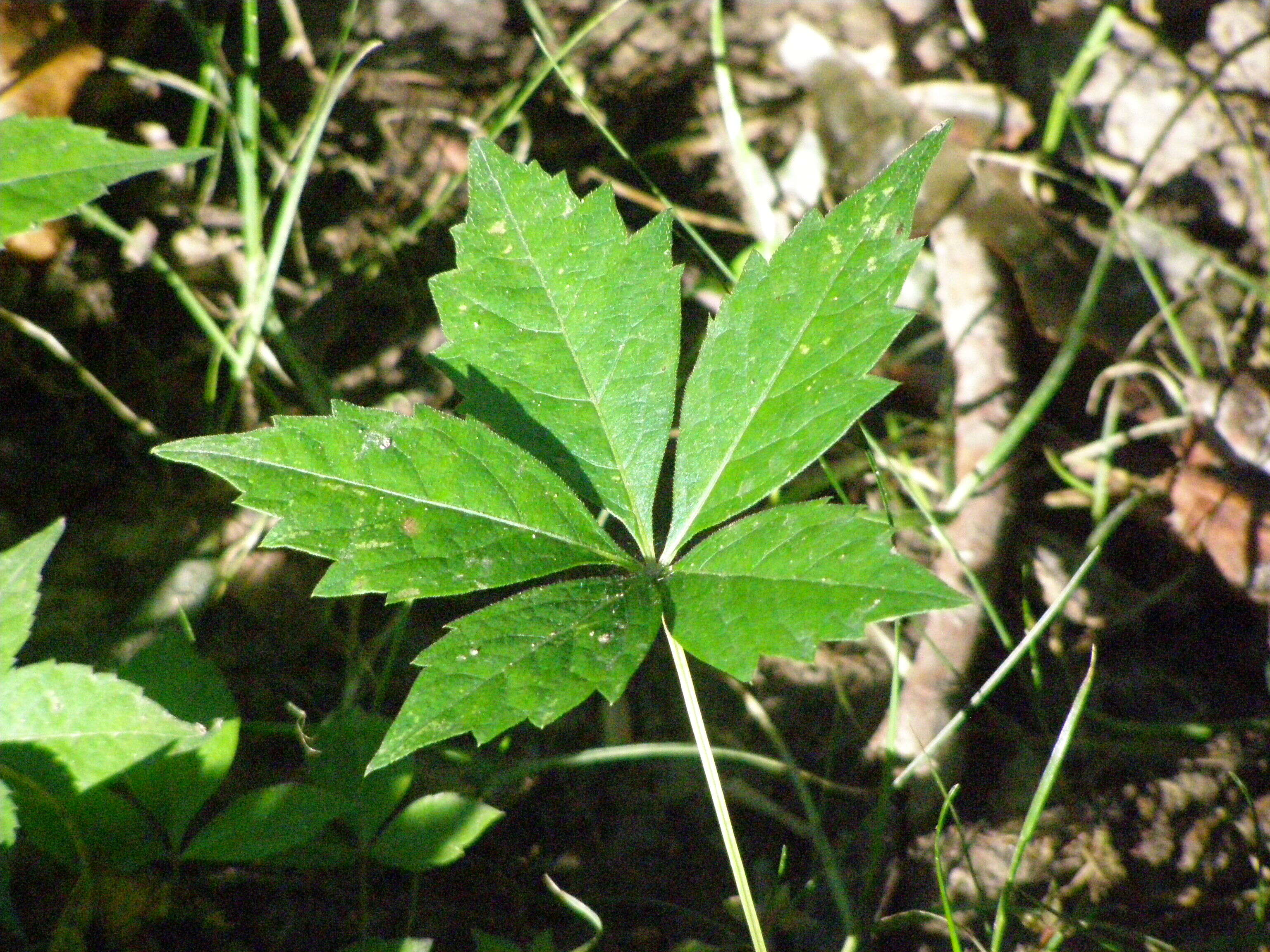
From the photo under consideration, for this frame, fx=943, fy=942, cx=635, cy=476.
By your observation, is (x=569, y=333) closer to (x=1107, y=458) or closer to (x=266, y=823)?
(x=266, y=823)

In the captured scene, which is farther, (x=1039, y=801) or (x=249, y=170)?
(x=249, y=170)

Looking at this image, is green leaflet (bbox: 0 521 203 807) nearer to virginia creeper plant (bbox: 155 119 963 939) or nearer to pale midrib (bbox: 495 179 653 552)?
virginia creeper plant (bbox: 155 119 963 939)

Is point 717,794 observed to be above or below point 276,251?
below

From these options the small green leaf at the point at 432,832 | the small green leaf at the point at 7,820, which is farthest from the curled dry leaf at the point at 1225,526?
the small green leaf at the point at 7,820

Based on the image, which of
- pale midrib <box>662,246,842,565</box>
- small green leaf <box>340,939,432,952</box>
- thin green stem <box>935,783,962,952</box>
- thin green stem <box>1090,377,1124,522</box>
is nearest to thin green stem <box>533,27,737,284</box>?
pale midrib <box>662,246,842,565</box>

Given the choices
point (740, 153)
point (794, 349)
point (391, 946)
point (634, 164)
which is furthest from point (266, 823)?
point (740, 153)

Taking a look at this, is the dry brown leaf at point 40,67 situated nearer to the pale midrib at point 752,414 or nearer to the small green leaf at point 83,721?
the small green leaf at point 83,721
